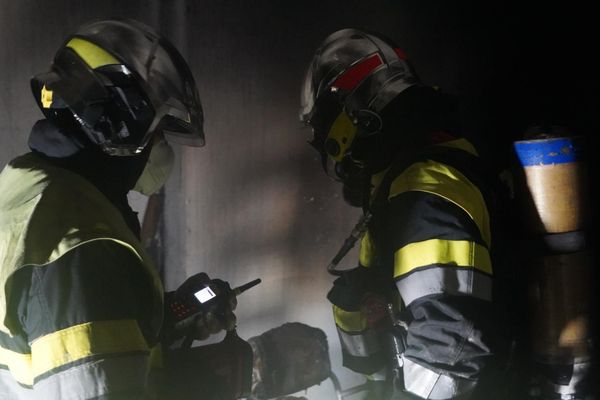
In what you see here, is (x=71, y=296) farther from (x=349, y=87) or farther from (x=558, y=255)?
(x=558, y=255)

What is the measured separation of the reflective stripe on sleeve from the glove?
462 millimetres

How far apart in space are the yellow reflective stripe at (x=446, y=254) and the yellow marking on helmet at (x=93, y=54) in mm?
830

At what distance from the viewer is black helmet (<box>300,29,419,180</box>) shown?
1745mm

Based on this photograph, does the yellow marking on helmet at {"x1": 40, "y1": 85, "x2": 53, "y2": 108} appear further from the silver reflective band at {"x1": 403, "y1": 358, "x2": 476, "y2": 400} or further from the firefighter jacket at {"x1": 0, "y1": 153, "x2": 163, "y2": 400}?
the silver reflective band at {"x1": 403, "y1": 358, "x2": 476, "y2": 400}

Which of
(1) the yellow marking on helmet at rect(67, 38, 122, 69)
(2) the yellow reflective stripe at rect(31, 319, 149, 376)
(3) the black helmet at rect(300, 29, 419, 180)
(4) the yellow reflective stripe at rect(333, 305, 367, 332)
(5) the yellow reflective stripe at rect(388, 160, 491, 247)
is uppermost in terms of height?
(1) the yellow marking on helmet at rect(67, 38, 122, 69)

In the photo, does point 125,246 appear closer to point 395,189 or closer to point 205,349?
point 205,349

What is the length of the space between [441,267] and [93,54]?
37.3 inches

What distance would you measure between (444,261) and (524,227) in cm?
35

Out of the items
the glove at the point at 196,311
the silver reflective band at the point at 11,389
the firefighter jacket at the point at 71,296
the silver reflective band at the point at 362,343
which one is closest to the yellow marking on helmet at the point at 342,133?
the glove at the point at 196,311

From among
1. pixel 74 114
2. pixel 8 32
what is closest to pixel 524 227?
pixel 74 114

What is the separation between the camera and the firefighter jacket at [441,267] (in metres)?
1.35

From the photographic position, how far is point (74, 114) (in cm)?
130

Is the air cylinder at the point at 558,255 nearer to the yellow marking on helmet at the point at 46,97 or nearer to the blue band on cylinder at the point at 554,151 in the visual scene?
the blue band on cylinder at the point at 554,151

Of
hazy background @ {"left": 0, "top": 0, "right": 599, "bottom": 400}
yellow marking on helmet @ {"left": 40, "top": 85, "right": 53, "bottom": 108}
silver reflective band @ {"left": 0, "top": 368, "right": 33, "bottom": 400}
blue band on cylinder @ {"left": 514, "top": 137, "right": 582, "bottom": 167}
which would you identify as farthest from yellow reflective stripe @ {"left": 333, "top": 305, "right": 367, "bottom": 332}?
yellow marking on helmet @ {"left": 40, "top": 85, "right": 53, "bottom": 108}
